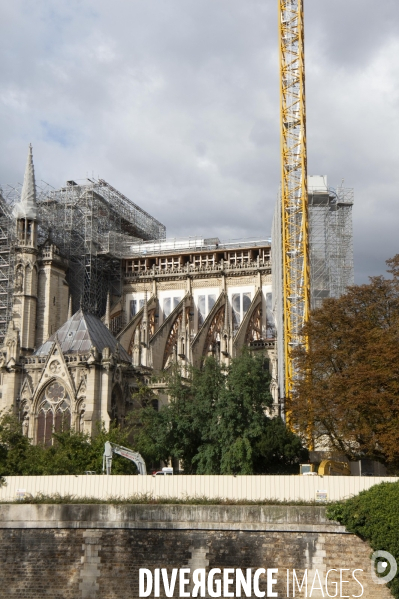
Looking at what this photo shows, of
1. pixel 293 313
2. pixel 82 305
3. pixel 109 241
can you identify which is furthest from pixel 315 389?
pixel 109 241

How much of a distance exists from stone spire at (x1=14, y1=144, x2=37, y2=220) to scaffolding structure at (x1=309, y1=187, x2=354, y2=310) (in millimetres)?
20259

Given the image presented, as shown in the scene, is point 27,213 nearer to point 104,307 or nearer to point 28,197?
point 28,197

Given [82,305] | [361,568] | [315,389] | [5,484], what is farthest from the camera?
[82,305]

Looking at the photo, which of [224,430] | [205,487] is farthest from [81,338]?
[205,487]

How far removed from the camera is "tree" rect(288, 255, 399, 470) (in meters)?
38.2

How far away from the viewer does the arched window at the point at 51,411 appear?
167 feet

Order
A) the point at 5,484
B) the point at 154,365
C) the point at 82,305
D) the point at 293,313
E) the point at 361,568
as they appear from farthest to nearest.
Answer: the point at 82,305, the point at 154,365, the point at 293,313, the point at 5,484, the point at 361,568

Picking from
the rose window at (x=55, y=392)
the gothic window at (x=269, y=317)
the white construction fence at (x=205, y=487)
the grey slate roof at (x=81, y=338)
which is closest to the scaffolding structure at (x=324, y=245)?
the gothic window at (x=269, y=317)

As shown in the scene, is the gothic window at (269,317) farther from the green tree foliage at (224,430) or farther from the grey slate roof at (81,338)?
the green tree foliage at (224,430)

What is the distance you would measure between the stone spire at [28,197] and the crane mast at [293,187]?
1861 cm

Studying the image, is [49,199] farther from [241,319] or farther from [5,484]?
[5,484]

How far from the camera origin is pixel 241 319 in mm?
73812

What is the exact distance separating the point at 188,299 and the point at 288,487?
142 ft

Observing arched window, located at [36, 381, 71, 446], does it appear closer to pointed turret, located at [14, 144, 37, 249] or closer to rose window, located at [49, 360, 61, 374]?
rose window, located at [49, 360, 61, 374]
